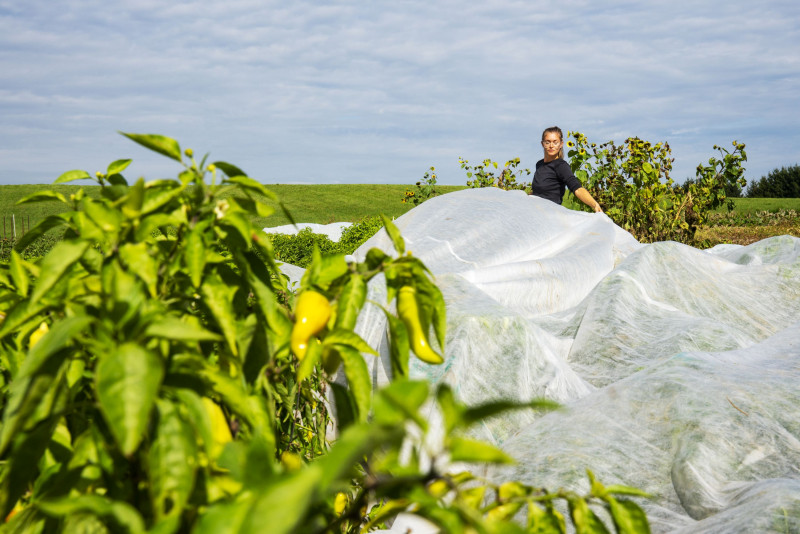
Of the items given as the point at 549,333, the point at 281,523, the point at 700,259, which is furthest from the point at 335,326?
the point at 700,259

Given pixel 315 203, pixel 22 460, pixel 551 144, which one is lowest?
pixel 315 203

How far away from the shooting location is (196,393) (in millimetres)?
792

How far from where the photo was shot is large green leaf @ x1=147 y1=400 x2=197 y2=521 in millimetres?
669

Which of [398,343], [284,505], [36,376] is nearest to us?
[284,505]

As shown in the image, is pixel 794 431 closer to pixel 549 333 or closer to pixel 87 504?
pixel 549 333

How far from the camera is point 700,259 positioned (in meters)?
4.30

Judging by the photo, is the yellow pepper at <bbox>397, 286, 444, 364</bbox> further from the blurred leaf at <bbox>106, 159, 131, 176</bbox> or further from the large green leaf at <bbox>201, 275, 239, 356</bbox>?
the blurred leaf at <bbox>106, 159, 131, 176</bbox>

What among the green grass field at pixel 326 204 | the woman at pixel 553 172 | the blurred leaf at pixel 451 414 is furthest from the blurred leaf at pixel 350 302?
the green grass field at pixel 326 204

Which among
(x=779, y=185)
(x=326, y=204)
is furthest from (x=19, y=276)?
(x=779, y=185)

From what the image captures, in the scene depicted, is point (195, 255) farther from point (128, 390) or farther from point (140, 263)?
point (128, 390)

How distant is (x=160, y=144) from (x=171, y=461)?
1.41 ft

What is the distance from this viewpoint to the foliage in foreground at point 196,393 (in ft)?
1.89

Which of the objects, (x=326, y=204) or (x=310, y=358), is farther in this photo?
(x=326, y=204)

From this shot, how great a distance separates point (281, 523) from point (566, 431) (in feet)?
6.23
